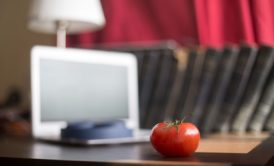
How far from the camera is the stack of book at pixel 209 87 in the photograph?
5.46 feet

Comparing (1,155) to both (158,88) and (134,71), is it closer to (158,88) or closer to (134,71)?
(134,71)

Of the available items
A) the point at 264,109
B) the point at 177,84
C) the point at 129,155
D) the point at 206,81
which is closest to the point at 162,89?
the point at 177,84

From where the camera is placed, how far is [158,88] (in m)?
1.88

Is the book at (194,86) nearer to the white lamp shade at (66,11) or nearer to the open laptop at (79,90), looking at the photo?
the open laptop at (79,90)

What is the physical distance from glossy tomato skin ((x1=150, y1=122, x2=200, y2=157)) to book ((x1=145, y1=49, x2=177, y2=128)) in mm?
830

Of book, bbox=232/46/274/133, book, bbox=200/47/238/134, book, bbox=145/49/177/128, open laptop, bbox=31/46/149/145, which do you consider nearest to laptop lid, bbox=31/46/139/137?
open laptop, bbox=31/46/149/145

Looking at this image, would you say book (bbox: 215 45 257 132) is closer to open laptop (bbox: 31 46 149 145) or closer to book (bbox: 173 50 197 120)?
book (bbox: 173 50 197 120)

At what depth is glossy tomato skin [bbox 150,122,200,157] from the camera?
38.1 inches

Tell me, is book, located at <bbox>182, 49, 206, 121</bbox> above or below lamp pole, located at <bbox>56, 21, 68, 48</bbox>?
below

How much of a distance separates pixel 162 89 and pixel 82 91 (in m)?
0.41

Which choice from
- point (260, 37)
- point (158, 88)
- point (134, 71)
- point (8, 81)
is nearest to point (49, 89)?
point (134, 71)

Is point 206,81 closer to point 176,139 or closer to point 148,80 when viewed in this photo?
point 148,80

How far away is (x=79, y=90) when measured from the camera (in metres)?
1.57

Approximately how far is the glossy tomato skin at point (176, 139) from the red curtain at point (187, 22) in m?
0.94
